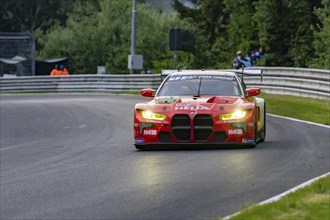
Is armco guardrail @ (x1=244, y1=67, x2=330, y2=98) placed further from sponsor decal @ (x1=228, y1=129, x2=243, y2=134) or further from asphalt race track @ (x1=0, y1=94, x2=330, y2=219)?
sponsor decal @ (x1=228, y1=129, x2=243, y2=134)

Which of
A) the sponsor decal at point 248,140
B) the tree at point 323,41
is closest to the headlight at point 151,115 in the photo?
the sponsor decal at point 248,140

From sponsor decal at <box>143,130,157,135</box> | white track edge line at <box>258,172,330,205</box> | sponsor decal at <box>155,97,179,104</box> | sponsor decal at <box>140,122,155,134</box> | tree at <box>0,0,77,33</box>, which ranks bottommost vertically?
white track edge line at <box>258,172,330,205</box>

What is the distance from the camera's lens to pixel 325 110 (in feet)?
72.8

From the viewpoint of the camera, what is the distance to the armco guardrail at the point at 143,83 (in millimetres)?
27564

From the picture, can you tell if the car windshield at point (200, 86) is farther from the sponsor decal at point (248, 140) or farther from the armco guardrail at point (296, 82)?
the armco guardrail at point (296, 82)

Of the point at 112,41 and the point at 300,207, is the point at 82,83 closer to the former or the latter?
the point at 112,41

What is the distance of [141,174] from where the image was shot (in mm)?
11047

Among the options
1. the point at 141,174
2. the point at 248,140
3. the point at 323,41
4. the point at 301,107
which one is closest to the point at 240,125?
the point at 248,140

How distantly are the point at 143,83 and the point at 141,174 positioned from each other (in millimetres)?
26526

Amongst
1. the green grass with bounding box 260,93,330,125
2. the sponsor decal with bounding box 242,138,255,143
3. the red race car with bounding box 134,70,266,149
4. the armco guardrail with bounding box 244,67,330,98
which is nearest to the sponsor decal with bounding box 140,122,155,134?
the red race car with bounding box 134,70,266,149

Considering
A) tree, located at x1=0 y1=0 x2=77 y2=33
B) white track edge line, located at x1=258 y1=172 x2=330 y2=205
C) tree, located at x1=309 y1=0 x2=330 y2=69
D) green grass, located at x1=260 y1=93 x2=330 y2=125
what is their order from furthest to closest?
tree, located at x1=0 y1=0 x2=77 y2=33
tree, located at x1=309 y1=0 x2=330 y2=69
green grass, located at x1=260 y1=93 x2=330 y2=125
white track edge line, located at x1=258 y1=172 x2=330 y2=205

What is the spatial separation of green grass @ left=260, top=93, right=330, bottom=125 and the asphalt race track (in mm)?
2427

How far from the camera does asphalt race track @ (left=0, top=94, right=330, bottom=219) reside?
8.73 m

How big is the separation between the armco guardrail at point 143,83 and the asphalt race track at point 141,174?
939 cm
